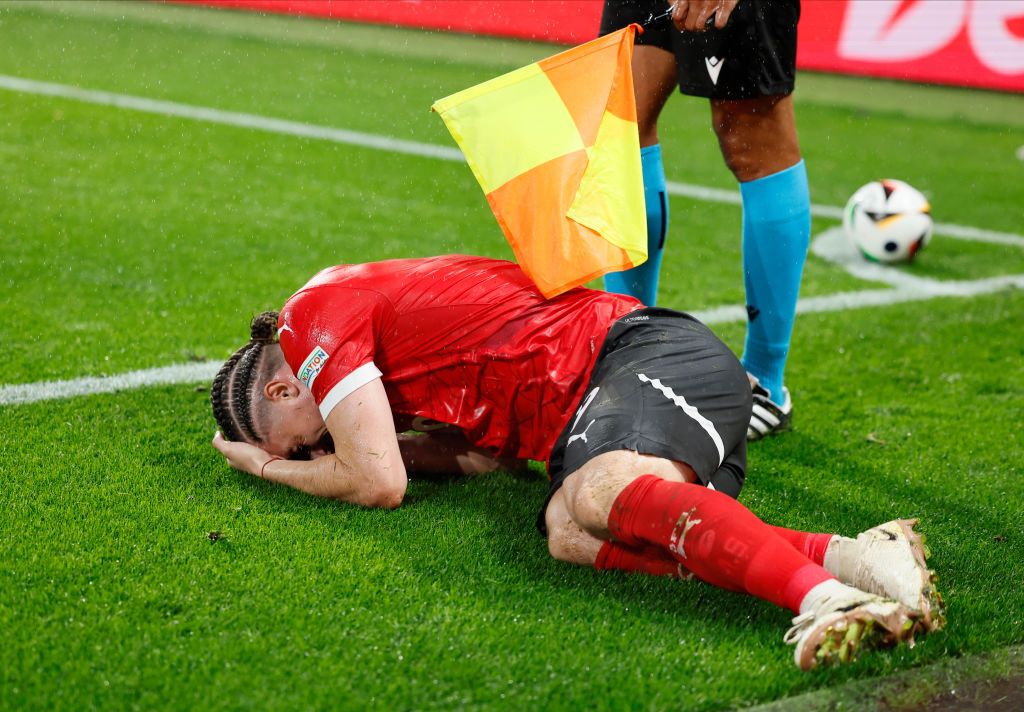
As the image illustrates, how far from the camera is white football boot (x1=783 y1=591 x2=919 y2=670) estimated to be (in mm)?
1807

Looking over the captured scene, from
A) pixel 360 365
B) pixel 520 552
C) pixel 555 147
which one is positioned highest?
pixel 555 147

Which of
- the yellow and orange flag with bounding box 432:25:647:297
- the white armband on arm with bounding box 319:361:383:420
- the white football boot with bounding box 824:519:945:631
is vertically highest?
the yellow and orange flag with bounding box 432:25:647:297

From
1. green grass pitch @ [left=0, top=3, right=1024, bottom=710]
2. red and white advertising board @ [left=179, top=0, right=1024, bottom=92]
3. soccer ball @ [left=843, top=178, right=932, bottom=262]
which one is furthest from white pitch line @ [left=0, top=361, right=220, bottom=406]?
red and white advertising board @ [left=179, top=0, right=1024, bottom=92]

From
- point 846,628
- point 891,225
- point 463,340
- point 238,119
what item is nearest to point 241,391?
point 463,340

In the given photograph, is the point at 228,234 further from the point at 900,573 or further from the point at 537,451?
the point at 900,573

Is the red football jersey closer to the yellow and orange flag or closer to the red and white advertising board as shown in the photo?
the yellow and orange flag

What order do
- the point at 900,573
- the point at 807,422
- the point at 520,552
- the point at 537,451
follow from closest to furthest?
the point at 900,573 → the point at 520,552 → the point at 537,451 → the point at 807,422

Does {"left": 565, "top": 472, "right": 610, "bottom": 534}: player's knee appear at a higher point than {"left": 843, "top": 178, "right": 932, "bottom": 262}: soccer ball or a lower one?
higher

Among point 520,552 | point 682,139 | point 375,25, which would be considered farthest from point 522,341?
point 375,25

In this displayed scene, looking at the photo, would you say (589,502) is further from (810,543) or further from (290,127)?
(290,127)

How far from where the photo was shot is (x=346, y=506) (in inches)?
96.4

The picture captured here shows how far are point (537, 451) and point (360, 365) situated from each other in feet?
1.47

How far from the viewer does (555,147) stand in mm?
2600

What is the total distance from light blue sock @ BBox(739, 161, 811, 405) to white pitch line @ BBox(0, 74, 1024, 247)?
3168mm
